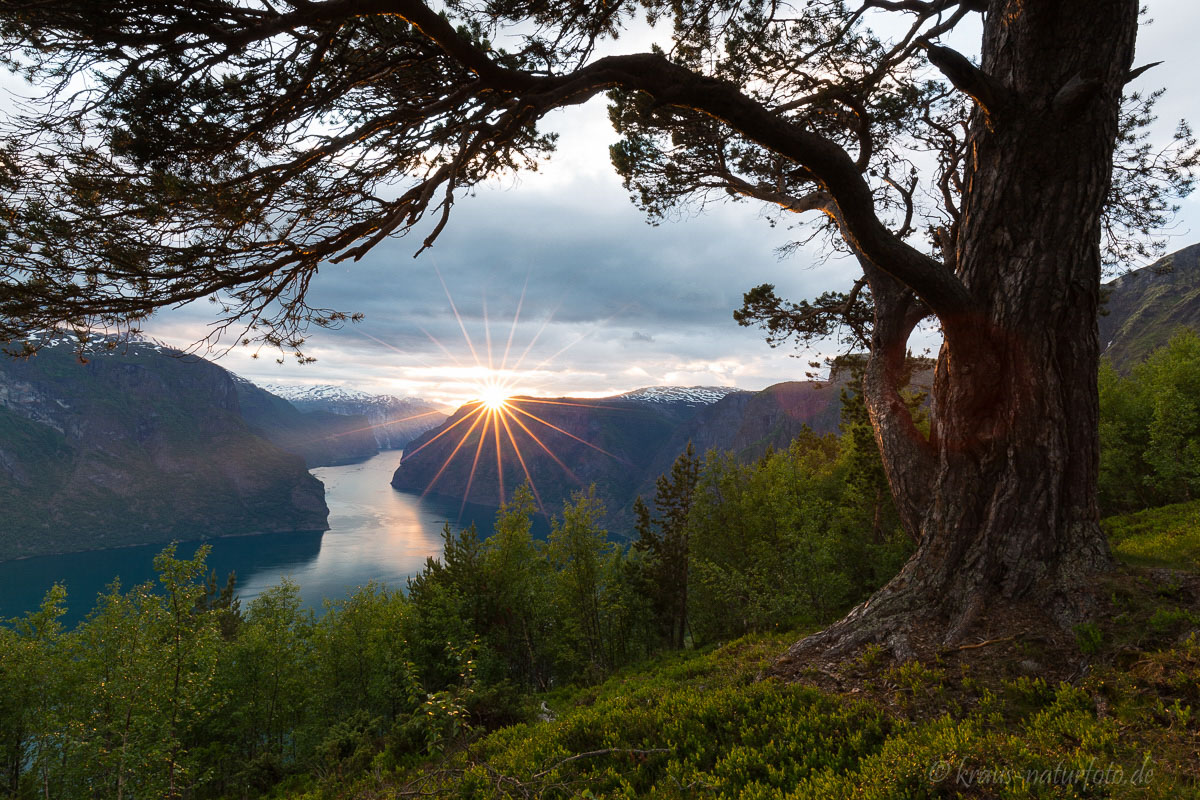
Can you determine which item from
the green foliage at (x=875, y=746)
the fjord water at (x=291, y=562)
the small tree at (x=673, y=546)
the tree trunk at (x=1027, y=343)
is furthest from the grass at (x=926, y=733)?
the fjord water at (x=291, y=562)

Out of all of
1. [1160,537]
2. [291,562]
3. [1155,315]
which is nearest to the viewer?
[1160,537]

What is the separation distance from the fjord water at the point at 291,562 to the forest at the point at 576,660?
190 ft

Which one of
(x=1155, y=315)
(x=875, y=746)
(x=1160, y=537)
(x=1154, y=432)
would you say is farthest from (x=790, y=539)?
(x=1155, y=315)

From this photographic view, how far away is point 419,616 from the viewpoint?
928 inches

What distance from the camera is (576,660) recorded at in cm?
3086

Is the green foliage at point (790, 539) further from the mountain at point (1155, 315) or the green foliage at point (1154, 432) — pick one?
the mountain at point (1155, 315)

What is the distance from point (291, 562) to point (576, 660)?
131 meters

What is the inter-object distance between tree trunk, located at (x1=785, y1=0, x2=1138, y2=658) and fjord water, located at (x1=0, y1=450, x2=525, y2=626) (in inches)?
3489

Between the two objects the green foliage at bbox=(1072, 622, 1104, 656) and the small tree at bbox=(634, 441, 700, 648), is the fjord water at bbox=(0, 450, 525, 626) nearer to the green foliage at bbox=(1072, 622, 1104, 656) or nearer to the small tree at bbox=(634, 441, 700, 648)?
the small tree at bbox=(634, 441, 700, 648)

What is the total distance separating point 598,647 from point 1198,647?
33.2m

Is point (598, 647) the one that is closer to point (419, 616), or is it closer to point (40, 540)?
point (419, 616)

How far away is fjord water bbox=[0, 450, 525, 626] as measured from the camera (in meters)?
100

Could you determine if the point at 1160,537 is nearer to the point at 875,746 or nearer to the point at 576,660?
the point at 875,746

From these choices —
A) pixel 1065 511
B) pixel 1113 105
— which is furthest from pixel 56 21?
pixel 1065 511
